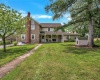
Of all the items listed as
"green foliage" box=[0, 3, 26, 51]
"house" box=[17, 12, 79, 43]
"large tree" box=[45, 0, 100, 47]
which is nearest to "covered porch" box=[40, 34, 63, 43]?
"house" box=[17, 12, 79, 43]

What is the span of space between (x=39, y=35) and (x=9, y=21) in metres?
27.5

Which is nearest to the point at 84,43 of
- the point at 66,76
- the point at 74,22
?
the point at 74,22

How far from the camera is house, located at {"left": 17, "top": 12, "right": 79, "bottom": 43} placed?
4601 cm

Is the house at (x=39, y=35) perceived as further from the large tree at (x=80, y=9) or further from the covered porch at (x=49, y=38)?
the large tree at (x=80, y=9)

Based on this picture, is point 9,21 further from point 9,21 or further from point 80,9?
point 80,9

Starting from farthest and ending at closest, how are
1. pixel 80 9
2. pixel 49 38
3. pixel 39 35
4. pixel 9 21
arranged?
pixel 49 38 → pixel 39 35 → pixel 80 9 → pixel 9 21

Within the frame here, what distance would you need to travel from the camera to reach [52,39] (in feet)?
163

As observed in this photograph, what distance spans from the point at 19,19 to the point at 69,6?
24.7 feet

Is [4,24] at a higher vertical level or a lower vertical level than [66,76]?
higher

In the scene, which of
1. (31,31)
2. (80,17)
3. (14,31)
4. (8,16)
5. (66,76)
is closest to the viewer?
(66,76)

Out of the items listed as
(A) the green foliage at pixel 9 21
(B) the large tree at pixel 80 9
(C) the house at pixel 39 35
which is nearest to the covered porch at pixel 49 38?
(C) the house at pixel 39 35

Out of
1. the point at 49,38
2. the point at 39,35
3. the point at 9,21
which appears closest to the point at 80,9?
the point at 9,21

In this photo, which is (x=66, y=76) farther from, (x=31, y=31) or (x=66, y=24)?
(x=31, y=31)

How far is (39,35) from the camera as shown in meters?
47.4
